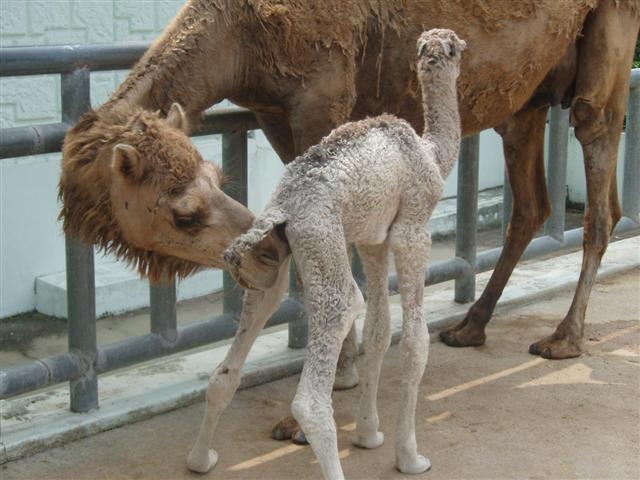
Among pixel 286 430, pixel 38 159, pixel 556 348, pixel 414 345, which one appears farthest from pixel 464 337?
pixel 38 159

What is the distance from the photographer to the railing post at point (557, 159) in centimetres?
613

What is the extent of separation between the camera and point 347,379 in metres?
4.79

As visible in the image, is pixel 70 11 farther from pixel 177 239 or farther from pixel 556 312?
pixel 177 239

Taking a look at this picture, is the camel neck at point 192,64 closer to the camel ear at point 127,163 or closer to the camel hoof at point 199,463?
the camel ear at point 127,163

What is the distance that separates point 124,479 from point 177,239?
1.01 m

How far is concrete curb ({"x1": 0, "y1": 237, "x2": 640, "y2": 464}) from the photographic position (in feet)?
13.7

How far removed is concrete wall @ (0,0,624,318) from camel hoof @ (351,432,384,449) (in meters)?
3.01

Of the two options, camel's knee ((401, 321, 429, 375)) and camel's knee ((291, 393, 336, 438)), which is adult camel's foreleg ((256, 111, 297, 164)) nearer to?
camel's knee ((401, 321, 429, 375))

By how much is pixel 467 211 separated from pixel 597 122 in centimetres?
88

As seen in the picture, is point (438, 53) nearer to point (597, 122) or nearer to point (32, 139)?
point (32, 139)

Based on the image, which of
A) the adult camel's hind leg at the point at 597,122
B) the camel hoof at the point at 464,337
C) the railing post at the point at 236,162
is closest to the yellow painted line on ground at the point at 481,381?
the adult camel's hind leg at the point at 597,122

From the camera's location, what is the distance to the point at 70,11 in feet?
22.7

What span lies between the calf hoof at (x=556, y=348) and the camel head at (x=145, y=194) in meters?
2.33

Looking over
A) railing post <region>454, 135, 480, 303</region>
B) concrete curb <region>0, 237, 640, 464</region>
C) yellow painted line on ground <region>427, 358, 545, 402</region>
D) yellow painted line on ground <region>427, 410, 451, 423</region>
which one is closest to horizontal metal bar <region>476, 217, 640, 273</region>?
railing post <region>454, 135, 480, 303</region>
